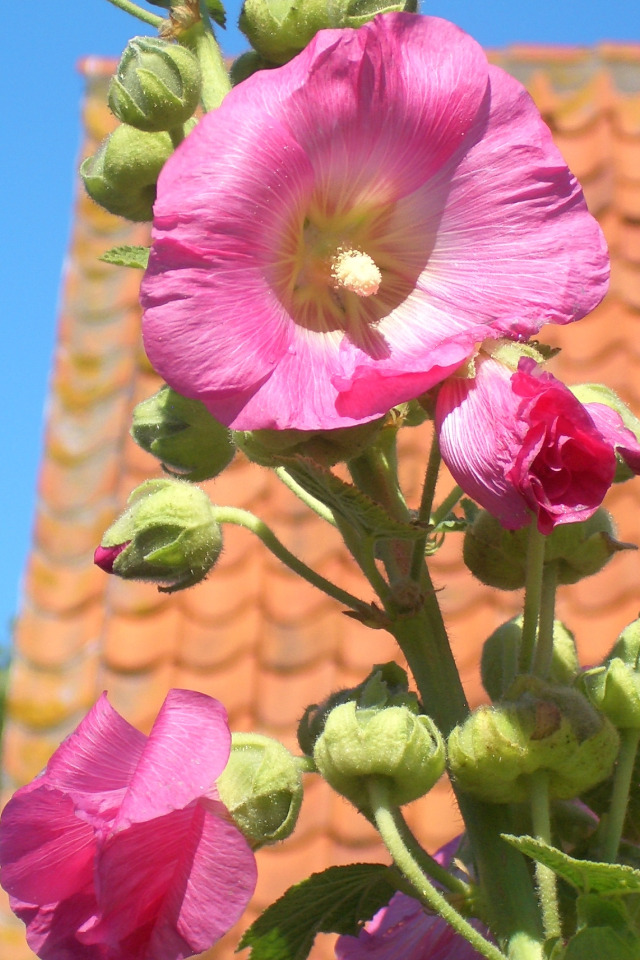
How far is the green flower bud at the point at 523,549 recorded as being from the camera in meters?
0.77

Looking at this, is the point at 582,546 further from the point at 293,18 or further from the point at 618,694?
the point at 293,18

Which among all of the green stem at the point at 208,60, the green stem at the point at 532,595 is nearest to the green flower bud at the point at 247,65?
the green stem at the point at 208,60

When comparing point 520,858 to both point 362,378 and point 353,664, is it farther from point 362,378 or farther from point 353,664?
point 353,664

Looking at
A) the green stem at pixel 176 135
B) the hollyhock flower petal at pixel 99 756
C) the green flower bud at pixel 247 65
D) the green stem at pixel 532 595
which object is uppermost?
the green flower bud at pixel 247 65

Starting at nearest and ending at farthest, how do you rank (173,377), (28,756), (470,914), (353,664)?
(173,377), (470,914), (353,664), (28,756)

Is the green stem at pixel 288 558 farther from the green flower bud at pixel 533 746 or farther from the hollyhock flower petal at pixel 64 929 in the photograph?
the hollyhock flower petal at pixel 64 929

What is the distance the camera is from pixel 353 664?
2262 millimetres

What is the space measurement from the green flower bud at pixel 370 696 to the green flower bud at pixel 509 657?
0.36ft

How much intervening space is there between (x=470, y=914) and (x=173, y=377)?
0.38 m

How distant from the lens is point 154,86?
77cm

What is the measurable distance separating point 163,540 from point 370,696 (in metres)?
0.20

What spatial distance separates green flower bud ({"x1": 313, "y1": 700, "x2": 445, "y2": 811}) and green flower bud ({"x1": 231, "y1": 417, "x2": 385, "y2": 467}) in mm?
140

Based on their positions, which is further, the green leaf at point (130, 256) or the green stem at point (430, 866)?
the green leaf at point (130, 256)

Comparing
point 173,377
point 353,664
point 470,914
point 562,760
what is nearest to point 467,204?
point 173,377
